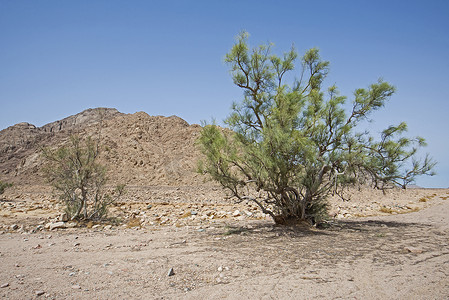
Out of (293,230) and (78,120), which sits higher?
(78,120)

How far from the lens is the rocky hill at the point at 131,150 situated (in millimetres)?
41094

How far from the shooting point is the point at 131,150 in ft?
150

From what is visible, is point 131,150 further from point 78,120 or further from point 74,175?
point 74,175

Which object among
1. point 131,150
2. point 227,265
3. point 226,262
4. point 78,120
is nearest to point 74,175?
point 226,262

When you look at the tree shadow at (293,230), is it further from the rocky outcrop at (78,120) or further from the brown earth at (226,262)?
the rocky outcrop at (78,120)

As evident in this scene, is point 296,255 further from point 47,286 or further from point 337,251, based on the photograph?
point 47,286

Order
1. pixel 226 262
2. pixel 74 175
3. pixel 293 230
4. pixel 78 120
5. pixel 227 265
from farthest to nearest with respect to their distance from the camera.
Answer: pixel 78 120 → pixel 74 175 → pixel 293 230 → pixel 226 262 → pixel 227 265

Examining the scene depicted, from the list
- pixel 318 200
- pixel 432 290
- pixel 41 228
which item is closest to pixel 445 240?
pixel 318 200

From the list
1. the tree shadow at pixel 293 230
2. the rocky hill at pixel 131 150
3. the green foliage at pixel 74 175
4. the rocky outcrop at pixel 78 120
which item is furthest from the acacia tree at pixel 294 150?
the rocky outcrop at pixel 78 120

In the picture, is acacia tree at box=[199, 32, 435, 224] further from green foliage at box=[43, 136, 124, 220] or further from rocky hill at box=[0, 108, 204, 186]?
rocky hill at box=[0, 108, 204, 186]

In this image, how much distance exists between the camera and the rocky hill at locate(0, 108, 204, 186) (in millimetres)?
41094

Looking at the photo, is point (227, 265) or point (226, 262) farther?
point (226, 262)

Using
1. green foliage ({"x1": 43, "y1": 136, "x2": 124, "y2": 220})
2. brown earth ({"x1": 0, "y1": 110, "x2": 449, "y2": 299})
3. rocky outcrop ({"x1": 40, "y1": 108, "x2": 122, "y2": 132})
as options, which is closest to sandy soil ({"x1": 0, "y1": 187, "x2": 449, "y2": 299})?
brown earth ({"x1": 0, "y1": 110, "x2": 449, "y2": 299})

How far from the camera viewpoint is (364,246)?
757 cm
